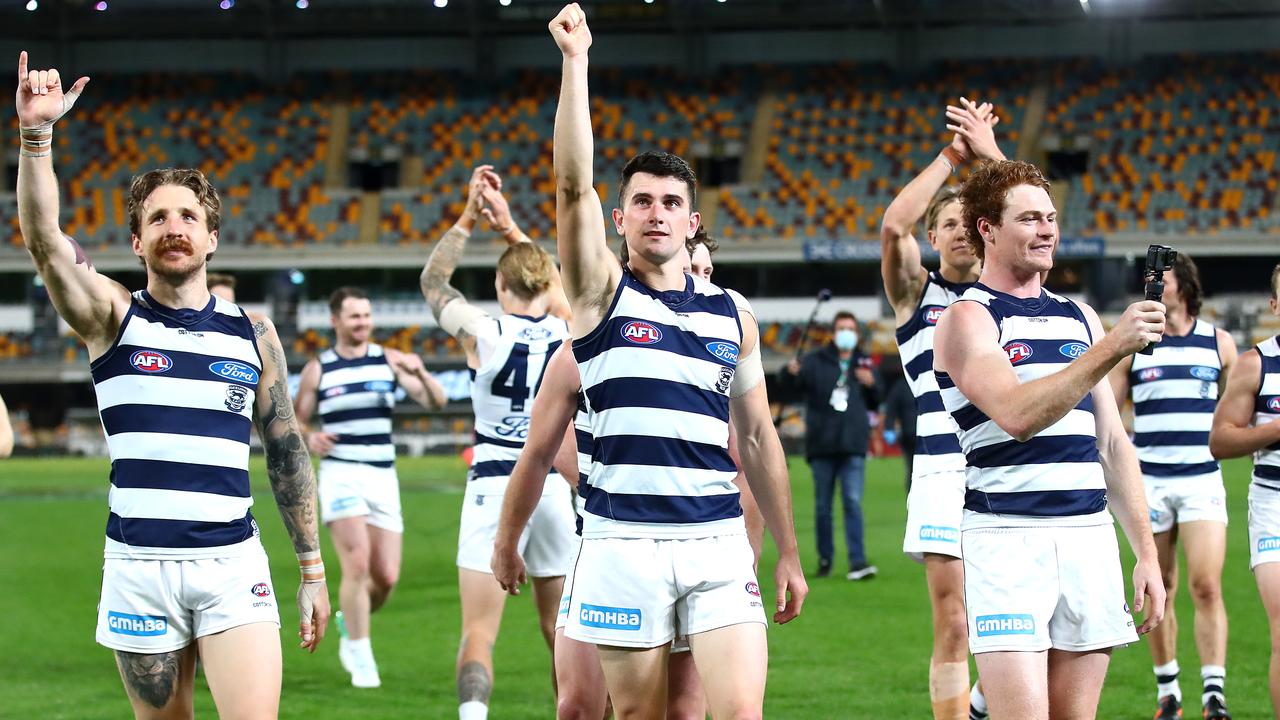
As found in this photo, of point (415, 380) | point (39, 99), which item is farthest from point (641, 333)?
point (415, 380)

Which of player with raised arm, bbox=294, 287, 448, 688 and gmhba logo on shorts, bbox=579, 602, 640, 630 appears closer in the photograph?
gmhba logo on shorts, bbox=579, 602, 640, 630

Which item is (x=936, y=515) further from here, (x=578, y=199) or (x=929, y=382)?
(x=578, y=199)

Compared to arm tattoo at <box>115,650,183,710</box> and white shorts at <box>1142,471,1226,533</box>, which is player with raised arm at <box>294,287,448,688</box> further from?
white shorts at <box>1142,471,1226,533</box>

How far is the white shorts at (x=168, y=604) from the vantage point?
15.4 ft

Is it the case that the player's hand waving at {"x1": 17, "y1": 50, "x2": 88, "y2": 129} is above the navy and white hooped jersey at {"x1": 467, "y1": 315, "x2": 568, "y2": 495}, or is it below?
above

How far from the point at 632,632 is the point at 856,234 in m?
37.8

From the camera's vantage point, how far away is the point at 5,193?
45156 mm

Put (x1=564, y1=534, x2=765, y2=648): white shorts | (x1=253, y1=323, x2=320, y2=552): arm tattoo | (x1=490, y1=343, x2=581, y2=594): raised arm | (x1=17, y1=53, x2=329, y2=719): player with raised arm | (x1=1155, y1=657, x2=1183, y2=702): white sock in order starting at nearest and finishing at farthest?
(x1=564, y1=534, x2=765, y2=648): white shorts → (x1=17, y1=53, x2=329, y2=719): player with raised arm → (x1=490, y1=343, x2=581, y2=594): raised arm → (x1=253, y1=323, x2=320, y2=552): arm tattoo → (x1=1155, y1=657, x2=1183, y2=702): white sock

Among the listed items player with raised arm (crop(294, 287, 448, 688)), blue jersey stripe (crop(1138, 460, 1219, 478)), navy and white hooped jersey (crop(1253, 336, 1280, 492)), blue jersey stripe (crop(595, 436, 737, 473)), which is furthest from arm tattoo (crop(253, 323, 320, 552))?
blue jersey stripe (crop(1138, 460, 1219, 478))

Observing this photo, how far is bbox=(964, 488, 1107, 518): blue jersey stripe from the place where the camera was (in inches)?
185

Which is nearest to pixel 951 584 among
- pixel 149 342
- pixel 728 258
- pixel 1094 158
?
pixel 149 342

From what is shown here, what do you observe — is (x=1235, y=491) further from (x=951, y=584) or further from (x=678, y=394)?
(x=678, y=394)

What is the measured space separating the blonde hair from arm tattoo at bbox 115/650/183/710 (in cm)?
289

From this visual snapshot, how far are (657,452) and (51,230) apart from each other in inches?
80.0
